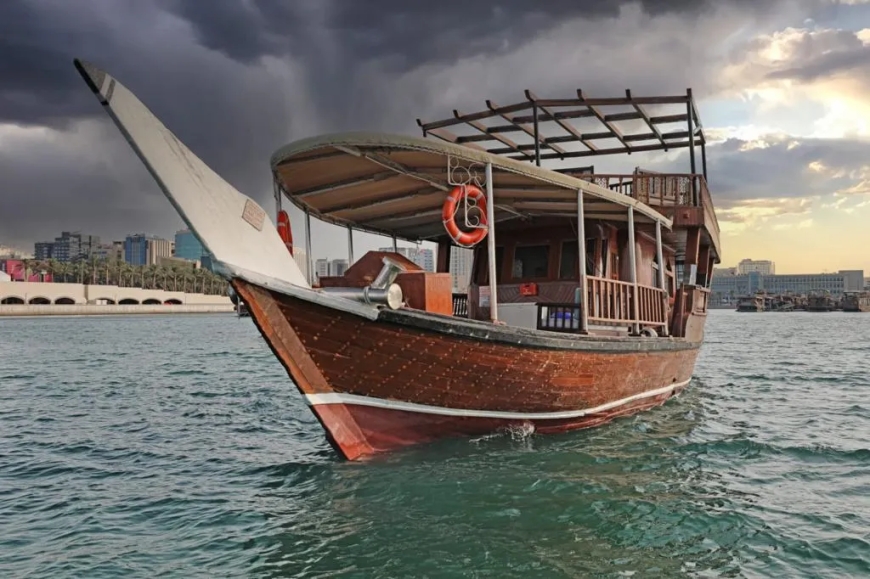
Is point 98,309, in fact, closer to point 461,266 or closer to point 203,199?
point 461,266

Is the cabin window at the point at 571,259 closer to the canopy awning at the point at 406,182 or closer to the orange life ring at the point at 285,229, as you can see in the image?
the canopy awning at the point at 406,182

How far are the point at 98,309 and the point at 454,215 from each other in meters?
106

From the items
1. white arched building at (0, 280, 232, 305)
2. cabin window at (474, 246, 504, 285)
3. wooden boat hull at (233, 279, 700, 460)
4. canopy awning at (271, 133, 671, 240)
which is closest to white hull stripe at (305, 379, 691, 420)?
wooden boat hull at (233, 279, 700, 460)

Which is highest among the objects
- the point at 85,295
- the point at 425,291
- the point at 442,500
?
the point at 85,295

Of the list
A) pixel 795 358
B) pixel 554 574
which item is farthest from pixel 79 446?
pixel 795 358

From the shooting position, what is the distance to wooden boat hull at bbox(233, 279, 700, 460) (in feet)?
21.8

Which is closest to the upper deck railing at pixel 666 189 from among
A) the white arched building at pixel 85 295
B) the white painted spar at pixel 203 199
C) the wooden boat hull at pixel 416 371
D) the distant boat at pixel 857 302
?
the wooden boat hull at pixel 416 371

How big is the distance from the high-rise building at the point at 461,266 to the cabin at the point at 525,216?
0.85ft

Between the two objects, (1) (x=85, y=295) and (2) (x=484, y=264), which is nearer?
(2) (x=484, y=264)

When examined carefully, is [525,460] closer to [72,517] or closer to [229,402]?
[72,517]

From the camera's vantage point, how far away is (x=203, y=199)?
19.1 feet

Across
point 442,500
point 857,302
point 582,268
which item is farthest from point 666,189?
point 857,302

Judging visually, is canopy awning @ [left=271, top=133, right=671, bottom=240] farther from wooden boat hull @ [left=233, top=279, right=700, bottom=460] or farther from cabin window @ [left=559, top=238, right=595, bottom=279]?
wooden boat hull @ [left=233, top=279, right=700, bottom=460]

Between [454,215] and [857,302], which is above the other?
[454,215]
